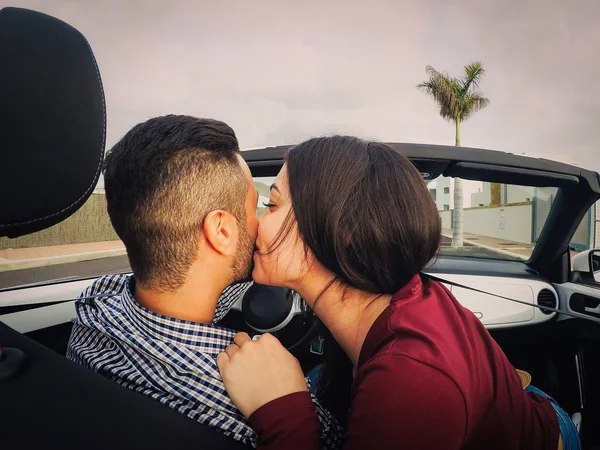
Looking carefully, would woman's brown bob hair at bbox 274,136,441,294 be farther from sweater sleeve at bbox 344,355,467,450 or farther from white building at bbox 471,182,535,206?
white building at bbox 471,182,535,206

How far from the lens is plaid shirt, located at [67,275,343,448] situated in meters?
1.04

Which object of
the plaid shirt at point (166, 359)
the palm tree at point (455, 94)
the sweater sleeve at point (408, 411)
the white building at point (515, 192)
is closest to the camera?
the sweater sleeve at point (408, 411)

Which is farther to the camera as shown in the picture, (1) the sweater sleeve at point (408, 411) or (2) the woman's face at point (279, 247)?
(2) the woman's face at point (279, 247)

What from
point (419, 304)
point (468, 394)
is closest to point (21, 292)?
point (419, 304)

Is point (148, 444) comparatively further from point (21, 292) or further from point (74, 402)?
point (21, 292)

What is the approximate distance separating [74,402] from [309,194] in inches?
Answer: 36.2

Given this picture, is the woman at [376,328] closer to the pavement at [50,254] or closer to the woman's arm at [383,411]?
the woman's arm at [383,411]

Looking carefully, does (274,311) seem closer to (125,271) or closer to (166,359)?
(125,271)

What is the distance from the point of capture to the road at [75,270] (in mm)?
1967

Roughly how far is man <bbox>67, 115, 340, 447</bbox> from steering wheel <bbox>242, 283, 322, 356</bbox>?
1.03 meters

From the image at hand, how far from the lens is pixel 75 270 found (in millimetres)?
2697

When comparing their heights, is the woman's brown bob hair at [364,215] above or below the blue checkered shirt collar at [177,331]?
above

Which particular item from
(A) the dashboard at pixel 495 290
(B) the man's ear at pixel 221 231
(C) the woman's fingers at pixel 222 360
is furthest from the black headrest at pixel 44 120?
(A) the dashboard at pixel 495 290

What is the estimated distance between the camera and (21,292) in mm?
2033
